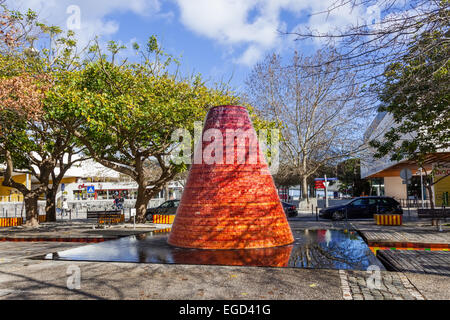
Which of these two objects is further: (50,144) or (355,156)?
(355,156)

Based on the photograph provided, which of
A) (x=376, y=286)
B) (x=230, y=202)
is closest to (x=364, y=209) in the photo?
(x=230, y=202)

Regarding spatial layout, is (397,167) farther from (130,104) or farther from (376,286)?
(376,286)

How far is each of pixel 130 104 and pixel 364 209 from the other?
1372 cm

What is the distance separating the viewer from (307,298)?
4.80m

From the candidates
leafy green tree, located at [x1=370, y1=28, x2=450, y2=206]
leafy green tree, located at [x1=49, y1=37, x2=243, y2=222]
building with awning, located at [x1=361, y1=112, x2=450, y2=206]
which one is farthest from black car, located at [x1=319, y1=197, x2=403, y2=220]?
leafy green tree, located at [x1=49, y1=37, x2=243, y2=222]

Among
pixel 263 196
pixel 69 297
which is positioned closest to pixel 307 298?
pixel 69 297

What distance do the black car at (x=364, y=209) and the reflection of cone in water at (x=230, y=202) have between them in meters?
11.3

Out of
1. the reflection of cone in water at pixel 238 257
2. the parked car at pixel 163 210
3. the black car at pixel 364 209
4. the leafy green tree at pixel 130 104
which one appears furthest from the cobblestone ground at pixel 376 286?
the parked car at pixel 163 210

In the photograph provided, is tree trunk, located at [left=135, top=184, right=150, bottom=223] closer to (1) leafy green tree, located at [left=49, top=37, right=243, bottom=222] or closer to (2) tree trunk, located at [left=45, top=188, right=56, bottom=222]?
(1) leafy green tree, located at [left=49, top=37, right=243, bottom=222]

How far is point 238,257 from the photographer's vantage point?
24.4 ft

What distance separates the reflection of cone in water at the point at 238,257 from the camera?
688cm

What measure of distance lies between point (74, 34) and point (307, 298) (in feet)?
50.7

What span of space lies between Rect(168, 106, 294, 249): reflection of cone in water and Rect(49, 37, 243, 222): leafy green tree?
212 inches
